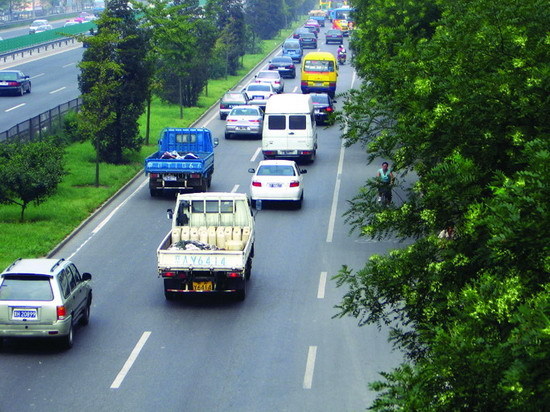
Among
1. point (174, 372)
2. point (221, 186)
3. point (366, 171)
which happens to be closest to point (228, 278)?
point (174, 372)

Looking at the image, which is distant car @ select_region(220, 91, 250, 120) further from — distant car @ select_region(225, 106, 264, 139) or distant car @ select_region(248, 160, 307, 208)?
distant car @ select_region(248, 160, 307, 208)

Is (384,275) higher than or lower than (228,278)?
higher

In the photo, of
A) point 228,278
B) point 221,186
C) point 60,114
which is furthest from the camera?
point 60,114

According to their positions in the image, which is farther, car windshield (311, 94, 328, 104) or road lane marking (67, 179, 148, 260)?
car windshield (311, 94, 328, 104)

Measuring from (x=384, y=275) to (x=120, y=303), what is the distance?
9976 millimetres

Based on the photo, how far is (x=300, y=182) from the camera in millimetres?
34031

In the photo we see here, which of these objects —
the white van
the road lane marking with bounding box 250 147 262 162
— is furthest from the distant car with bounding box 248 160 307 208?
the road lane marking with bounding box 250 147 262 162

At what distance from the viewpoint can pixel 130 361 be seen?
762 inches

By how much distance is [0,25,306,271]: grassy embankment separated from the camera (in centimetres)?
2809

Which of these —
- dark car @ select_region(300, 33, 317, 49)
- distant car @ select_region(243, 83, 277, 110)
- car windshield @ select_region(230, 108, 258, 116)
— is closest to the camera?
car windshield @ select_region(230, 108, 258, 116)

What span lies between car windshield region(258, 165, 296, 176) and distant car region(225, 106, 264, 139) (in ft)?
47.7

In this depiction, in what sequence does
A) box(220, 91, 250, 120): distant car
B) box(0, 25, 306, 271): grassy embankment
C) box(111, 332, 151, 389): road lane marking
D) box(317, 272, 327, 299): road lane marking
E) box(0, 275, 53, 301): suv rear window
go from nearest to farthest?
box(111, 332, 151, 389): road lane marking, box(0, 275, 53, 301): suv rear window, box(317, 272, 327, 299): road lane marking, box(0, 25, 306, 271): grassy embankment, box(220, 91, 250, 120): distant car

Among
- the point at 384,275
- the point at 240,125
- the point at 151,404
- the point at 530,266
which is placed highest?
the point at 530,266

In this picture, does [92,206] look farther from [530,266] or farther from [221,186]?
[530,266]
